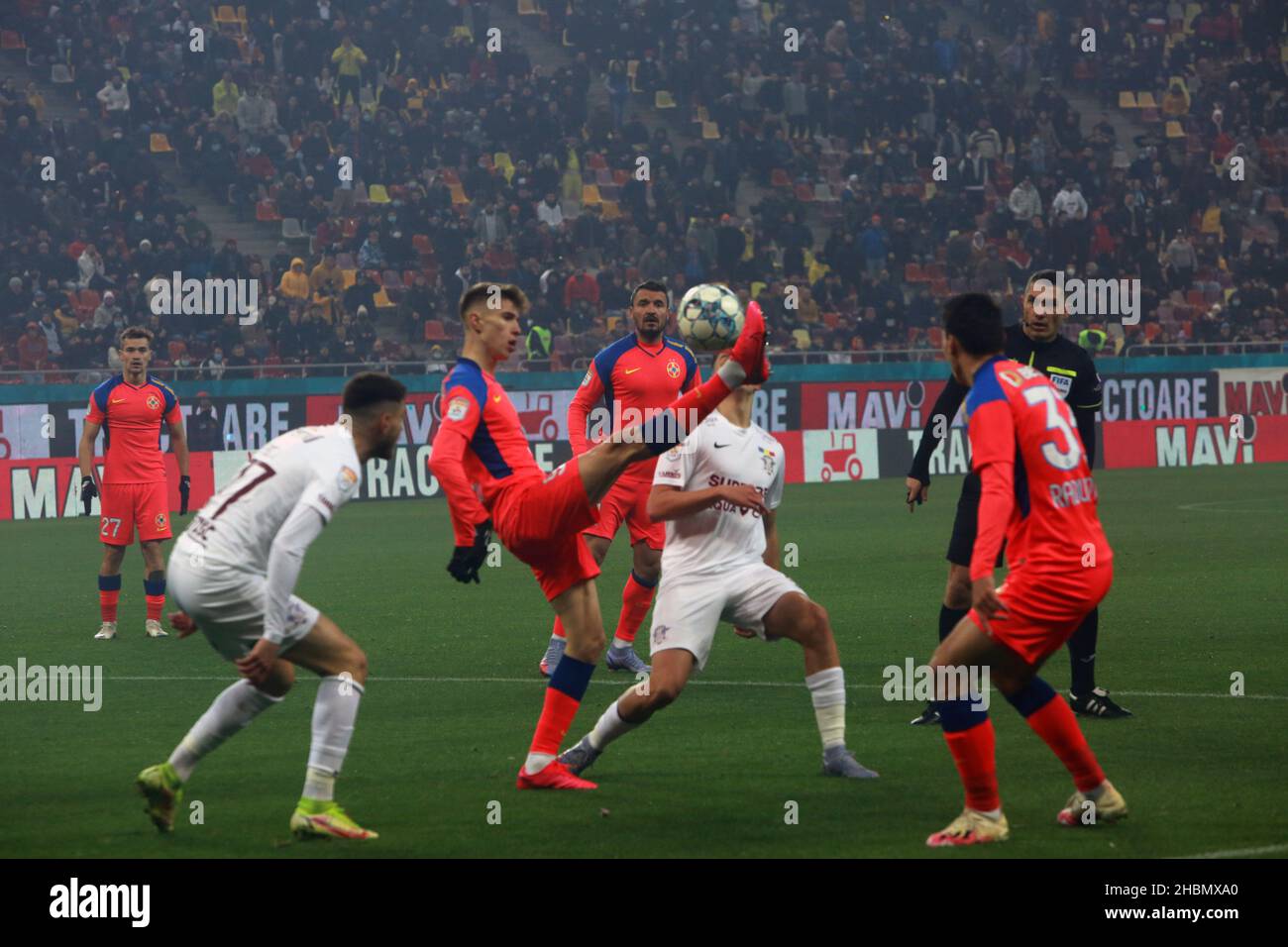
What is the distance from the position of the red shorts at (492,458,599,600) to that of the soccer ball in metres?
1.23

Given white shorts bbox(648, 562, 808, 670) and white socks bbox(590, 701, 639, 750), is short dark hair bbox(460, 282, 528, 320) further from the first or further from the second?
white socks bbox(590, 701, 639, 750)

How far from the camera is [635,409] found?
12727mm

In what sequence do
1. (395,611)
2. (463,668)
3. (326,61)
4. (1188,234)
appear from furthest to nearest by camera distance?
(1188,234) → (326,61) → (395,611) → (463,668)

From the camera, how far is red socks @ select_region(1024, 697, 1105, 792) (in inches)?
280

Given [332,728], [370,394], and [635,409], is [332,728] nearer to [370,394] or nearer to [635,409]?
[370,394]

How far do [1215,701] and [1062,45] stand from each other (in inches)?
1308

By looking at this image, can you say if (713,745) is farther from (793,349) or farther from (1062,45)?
(1062,45)

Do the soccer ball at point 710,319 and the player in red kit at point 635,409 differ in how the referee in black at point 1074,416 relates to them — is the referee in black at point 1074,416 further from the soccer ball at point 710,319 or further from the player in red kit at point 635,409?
the player in red kit at point 635,409

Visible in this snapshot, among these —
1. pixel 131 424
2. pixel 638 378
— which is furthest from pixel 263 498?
pixel 131 424

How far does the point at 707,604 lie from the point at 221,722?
2259 millimetres

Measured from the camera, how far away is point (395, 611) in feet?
51.1

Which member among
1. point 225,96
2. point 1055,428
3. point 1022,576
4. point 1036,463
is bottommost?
point 1022,576

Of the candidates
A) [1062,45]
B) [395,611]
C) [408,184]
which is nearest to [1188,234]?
[1062,45]

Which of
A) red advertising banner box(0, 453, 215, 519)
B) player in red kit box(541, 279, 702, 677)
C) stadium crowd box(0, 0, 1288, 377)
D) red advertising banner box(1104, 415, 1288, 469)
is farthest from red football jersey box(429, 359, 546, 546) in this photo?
red advertising banner box(1104, 415, 1288, 469)
